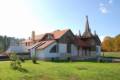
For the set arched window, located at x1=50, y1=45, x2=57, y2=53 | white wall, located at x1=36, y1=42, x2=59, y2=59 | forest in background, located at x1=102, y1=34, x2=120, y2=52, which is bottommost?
white wall, located at x1=36, y1=42, x2=59, y2=59

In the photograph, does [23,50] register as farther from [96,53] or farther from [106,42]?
[106,42]

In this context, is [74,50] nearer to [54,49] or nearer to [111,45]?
[54,49]

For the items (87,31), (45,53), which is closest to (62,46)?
(45,53)

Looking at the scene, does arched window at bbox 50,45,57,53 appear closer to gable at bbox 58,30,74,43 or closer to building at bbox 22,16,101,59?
building at bbox 22,16,101,59

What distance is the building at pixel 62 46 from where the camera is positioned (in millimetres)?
51188

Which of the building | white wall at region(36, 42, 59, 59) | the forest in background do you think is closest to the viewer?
white wall at region(36, 42, 59, 59)

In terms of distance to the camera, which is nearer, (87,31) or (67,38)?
(67,38)

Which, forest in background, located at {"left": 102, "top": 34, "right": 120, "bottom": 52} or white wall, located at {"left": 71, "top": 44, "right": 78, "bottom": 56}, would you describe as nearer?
white wall, located at {"left": 71, "top": 44, "right": 78, "bottom": 56}

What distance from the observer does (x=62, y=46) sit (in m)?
54.0

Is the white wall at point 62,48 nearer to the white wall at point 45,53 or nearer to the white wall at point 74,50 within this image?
the white wall at point 45,53

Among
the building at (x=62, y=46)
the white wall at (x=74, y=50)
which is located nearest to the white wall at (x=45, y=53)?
the building at (x=62, y=46)

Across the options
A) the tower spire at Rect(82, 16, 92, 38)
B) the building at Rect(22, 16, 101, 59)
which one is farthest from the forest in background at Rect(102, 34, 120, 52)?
the building at Rect(22, 16, 101, 59)

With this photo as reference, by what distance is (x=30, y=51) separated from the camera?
53.8 meters

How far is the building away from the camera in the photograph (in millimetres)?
51188
